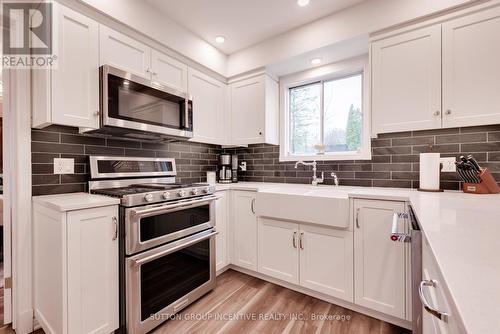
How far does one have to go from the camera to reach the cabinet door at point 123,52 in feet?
5.80

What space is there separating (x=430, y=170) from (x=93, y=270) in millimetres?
2455

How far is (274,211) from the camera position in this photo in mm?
2154

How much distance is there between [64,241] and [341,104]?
107 inches

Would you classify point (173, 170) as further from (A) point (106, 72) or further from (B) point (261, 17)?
(B) point (261, 17)

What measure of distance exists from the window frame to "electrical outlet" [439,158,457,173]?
0.56 m

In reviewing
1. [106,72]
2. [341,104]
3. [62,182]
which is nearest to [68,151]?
[62,182]

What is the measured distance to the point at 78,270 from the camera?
1.32 m

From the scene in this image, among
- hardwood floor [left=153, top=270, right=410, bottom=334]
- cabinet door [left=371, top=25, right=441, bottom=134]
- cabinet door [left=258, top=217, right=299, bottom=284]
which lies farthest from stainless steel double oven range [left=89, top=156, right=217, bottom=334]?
cabinet door [left=371, top=25, right=441, bottom=134]

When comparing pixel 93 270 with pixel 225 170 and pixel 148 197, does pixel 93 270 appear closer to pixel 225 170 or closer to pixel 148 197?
pixel 148 197

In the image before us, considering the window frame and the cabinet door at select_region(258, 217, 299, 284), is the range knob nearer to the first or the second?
the cabinet door at select_region(258, 217, 299, 284)

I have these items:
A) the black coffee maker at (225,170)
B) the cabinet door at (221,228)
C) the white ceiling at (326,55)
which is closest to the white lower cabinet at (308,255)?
the cabinet door at (221,228)

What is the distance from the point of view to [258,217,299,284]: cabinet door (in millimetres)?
2098

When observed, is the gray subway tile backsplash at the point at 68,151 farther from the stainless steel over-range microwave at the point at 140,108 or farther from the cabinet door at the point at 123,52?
the cabinet door at the point at 123,52

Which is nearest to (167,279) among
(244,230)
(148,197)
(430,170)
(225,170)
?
(148,197)
